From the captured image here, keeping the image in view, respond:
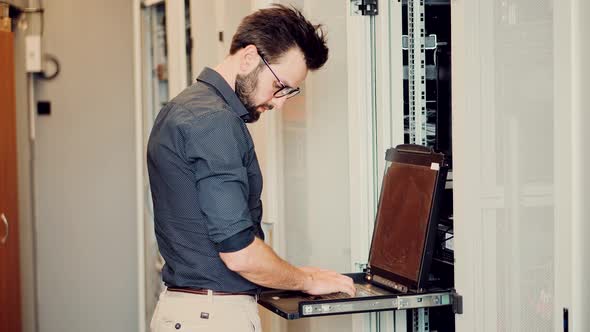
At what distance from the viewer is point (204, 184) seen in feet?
6.25

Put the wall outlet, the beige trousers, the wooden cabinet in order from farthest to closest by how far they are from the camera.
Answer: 1. the wall outlet
2. the wooden cabinet
3. the beige trousers

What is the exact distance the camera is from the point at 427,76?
2490mm

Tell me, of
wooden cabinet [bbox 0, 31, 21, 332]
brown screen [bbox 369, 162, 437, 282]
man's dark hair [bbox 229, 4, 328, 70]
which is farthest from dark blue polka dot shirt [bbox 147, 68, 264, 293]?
wooden cabinet [bbox 0, 31, 21, 332]

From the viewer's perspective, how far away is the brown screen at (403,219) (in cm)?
213

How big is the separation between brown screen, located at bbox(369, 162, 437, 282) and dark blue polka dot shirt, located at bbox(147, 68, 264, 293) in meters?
0.38

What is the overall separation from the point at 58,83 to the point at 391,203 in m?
3.37

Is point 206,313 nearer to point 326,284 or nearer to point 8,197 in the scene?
point 326,284

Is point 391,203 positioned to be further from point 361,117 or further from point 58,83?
point 58,83

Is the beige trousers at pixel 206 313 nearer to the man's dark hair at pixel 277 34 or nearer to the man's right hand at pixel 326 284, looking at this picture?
the man's right hand at pixel 326 284

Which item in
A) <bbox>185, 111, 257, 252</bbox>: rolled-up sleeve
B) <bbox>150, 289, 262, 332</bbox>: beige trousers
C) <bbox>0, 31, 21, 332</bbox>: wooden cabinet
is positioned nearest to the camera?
<bbox>185, 111, 257, 252</bbox>: rolled-up sleeve

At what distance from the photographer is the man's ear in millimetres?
2090

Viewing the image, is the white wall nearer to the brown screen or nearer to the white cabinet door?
the brown screen

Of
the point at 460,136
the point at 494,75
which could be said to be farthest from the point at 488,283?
the point at 494,75

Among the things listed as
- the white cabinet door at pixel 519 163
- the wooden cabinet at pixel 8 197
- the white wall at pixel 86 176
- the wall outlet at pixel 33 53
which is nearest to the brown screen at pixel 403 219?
the white cabinet door at pixel 519 163
